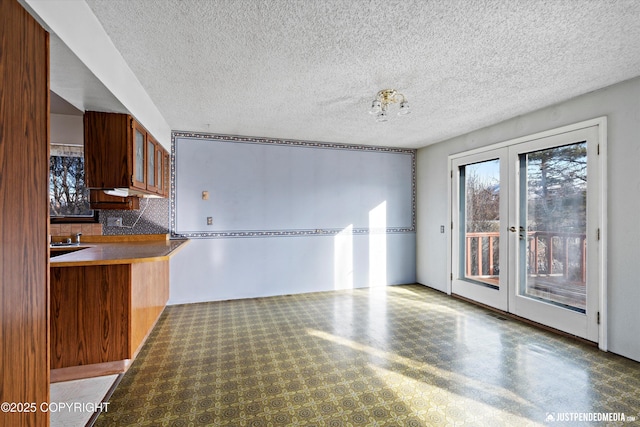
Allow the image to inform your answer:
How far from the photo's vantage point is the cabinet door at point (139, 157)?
8.49ft

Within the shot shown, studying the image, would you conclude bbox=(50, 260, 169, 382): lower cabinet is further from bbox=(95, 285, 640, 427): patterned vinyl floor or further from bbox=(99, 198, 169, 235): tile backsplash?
bbox=(99, 198, 169, 235): tile backsplash

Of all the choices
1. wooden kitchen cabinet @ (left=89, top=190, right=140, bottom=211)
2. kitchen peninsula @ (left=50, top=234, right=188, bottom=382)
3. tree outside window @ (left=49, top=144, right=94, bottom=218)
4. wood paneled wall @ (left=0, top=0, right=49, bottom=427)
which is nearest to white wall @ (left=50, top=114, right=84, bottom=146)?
tree outside window @ (left=49, top=144, right=94, bottom=218)

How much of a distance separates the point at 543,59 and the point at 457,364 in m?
2.39

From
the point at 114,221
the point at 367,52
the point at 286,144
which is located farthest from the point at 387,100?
the point at 114,221

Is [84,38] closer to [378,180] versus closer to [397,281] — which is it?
[378,180]

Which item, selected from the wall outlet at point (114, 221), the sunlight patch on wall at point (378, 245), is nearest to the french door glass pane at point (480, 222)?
the sunlight patch on wall at point (378, 245)

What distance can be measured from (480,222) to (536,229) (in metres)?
0.78

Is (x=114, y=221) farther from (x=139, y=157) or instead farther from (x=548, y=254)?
(x=548, y=254)

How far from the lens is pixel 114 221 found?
3.79m

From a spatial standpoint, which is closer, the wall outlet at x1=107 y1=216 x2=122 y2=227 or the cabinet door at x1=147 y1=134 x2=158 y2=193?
the cabinet door at x1=147 y1=134 x2=158 y2=193

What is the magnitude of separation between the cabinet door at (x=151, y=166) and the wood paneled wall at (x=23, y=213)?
1.81 meters

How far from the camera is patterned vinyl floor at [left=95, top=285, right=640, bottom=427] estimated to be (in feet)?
6.11

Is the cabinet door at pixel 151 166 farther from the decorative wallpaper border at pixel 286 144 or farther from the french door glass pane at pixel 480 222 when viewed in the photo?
the french door glass pane at pixel 480 222

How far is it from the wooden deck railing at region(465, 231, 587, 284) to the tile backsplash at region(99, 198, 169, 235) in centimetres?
420
